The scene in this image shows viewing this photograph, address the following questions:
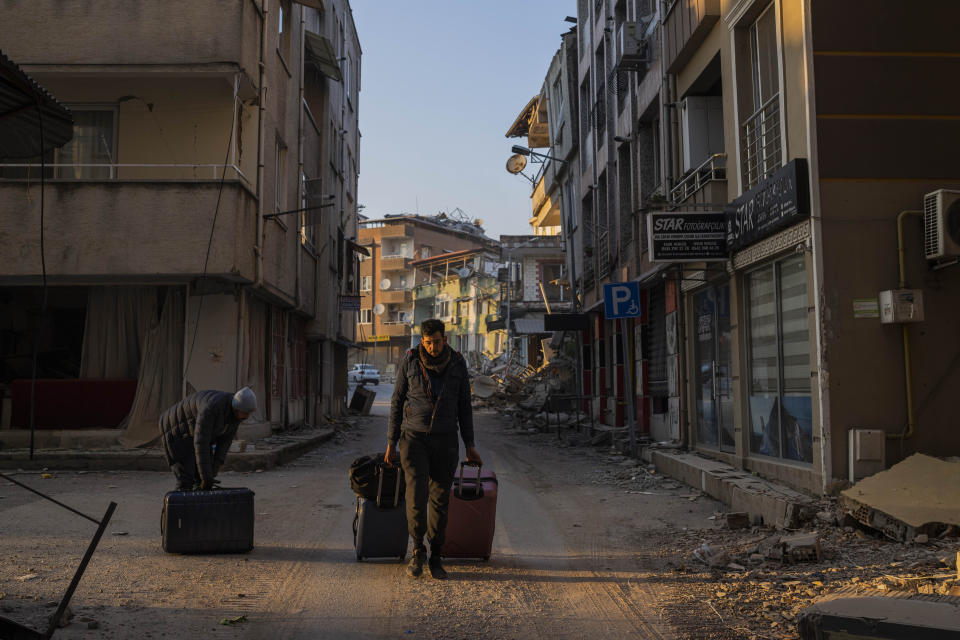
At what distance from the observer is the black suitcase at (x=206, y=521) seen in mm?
7027

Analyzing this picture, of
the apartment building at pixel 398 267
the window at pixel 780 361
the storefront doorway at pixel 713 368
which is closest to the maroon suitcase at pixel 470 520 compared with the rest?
the window at pixel 780 361

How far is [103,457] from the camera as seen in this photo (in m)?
13.2

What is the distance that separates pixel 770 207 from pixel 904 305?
1992mm

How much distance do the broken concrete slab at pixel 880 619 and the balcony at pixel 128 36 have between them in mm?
12659

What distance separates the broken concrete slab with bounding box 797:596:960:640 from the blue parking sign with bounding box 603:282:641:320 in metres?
9.36

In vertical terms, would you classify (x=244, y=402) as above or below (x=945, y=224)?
below

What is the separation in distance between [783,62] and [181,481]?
806 centimetres

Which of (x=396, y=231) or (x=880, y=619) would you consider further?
(x=396, y=231)

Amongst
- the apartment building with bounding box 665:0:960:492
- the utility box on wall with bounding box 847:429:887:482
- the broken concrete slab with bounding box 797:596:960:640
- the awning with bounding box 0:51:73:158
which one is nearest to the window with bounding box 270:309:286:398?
the apartment building with bounding box 665:0:960:492

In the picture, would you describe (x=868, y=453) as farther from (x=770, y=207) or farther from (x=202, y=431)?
(x=202, y=431)

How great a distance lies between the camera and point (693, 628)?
520 centimetres

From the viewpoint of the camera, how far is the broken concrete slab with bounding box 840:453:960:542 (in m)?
7.08

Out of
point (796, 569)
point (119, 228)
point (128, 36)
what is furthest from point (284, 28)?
point (796, 569)

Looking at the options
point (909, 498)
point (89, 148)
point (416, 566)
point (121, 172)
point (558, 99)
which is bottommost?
point (416, 566)
